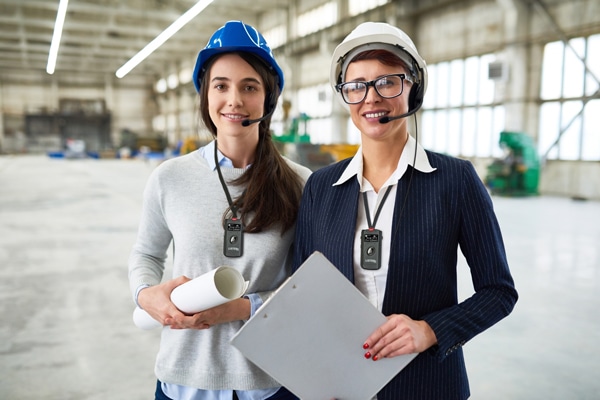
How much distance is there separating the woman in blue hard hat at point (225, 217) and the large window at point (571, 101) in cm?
1306

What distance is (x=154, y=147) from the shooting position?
3312 centimetres

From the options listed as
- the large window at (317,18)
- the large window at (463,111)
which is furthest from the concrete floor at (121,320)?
the large window at (317,18)

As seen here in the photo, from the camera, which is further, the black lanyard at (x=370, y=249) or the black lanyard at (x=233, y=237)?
the black lanyard at (x=233, y=237)

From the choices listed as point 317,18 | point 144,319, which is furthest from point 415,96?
point 317,18

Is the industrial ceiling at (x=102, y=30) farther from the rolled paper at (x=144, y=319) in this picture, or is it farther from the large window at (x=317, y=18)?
the rolled paper at (x=144, y=319)

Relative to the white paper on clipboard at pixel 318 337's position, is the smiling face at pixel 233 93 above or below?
above

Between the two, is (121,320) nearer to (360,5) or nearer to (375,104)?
(375,104)

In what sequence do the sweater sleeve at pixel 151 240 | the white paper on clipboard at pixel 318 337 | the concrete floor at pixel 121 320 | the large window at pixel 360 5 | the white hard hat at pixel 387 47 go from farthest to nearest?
the large window at pixel 360 5
the concrete floor at pixel 121 320
the sweater sleeve at pixel 151 240
the white hard hat at pixel 387 47
the white paper on clipboard at pixel 318 337

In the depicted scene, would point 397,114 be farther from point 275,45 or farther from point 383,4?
point 275,45

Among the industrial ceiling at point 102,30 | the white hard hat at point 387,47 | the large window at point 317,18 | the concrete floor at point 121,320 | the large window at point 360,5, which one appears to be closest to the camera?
the white hard hat at point 387,47

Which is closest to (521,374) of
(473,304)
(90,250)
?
(473,304)

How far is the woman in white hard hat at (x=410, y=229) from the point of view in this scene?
4.22 feet

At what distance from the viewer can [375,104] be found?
51.1 inches

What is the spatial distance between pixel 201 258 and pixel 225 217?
14cm
